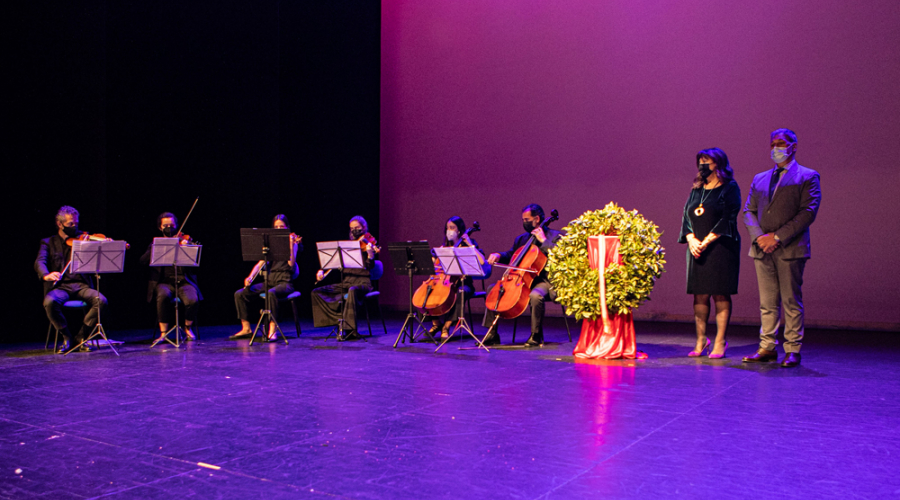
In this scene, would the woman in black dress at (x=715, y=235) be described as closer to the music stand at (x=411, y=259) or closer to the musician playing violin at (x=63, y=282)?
the music stand at (x=411, y=259)

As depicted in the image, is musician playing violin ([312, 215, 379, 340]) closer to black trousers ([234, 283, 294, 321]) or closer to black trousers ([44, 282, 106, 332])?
black trousers ([234, 283, 294, 321])

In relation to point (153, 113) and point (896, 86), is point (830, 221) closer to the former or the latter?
point (896, 86)

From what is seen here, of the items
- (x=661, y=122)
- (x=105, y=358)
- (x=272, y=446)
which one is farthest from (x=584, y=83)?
(x=272, y=446)

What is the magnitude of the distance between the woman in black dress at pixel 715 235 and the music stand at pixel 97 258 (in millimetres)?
4652

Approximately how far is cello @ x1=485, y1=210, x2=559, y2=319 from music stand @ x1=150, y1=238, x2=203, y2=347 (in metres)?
2.76

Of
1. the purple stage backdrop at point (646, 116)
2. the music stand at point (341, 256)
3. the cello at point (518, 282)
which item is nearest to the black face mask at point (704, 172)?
the cello at point (518, 282)

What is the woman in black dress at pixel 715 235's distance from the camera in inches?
196

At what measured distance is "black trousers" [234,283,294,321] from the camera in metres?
6.80

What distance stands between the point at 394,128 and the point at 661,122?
3955mm

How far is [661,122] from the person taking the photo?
8234 millimetres

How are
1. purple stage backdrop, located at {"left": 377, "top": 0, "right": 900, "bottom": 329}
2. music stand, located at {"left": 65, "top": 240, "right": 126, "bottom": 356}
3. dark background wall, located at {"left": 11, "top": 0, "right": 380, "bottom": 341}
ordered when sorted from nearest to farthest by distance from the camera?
music stand, located at {"left": 65, "top": 240, "right": 126, "bottom": 356}, dark background wall, located at {"left": 11, "top": 0, "right": 380, "bottom": 341}, purple stage backdrop, located at {"left": 377, "top": 0, "right": 900, "bottom": 329}

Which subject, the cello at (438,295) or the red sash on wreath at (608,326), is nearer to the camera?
the red sash on wreath at (608,326)

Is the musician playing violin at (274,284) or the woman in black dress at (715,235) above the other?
the woman in black dress at (715,235)

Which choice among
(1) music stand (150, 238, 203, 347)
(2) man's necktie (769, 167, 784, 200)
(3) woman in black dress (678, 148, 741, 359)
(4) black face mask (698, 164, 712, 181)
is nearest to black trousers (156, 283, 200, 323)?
(1) music stand (150, 238, 203, 347)
